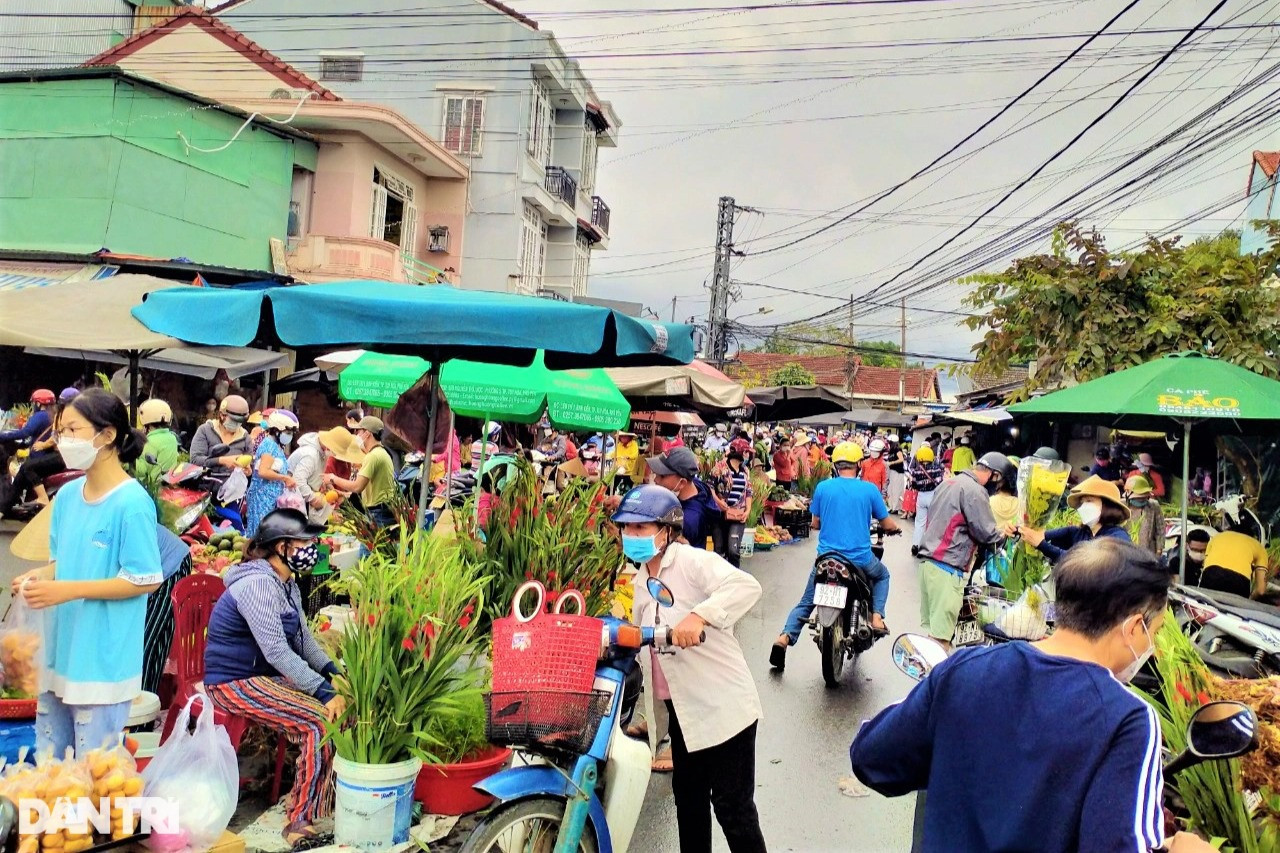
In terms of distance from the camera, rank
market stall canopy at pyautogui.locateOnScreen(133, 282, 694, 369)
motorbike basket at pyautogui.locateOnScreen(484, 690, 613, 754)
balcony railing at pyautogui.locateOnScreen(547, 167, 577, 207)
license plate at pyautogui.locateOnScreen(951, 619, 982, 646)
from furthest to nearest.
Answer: balcony railing at pyautogui.locateOnScreen(547, 167, 577, 207) < license plate at pyautogui.locateOnScreen(951, 619, 982, 646) < market stall canopy at pyautogui.locateOnScreen(133, 282, 694, 369) < motorbike basket at pyautogui.locateOnScreen(484, 690, 613, 754)

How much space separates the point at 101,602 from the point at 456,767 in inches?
66.0

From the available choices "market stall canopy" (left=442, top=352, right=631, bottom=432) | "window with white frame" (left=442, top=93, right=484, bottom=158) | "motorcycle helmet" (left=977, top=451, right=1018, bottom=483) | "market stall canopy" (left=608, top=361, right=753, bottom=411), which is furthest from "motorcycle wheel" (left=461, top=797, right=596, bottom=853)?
"window with white frame" (left=442, top=93, right=484, bottom=158)

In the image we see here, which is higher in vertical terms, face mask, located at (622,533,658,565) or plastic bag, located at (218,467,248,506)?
face mask, located at (622,533,658,565)

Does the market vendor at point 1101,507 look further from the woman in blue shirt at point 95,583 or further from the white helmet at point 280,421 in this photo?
the white helmet at point 280,421

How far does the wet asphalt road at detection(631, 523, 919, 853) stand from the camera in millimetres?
4676

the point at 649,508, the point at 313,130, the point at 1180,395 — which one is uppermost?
the point at 313,130

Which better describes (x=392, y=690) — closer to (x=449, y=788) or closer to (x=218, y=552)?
(x=449, y=788)

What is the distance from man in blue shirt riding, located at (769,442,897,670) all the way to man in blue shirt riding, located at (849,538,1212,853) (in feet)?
17.6

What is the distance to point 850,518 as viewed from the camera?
24.3 feet

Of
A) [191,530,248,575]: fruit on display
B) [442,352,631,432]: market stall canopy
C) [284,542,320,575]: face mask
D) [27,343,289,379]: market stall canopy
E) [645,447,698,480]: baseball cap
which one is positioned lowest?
[191,530,248,575]: fruit on display

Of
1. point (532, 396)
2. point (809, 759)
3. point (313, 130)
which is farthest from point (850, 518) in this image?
point (313, 130)

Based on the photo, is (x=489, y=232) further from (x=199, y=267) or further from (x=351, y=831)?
(x=351, y=831)

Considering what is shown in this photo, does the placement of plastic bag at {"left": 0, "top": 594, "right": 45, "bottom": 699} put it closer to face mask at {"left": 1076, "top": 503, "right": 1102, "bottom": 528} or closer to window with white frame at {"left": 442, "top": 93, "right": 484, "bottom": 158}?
face mask at {"left": 1076, "top": 503, "right": 1102, "bottom": 528}

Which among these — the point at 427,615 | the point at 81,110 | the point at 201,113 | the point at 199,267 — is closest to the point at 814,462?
the point at 199,267
